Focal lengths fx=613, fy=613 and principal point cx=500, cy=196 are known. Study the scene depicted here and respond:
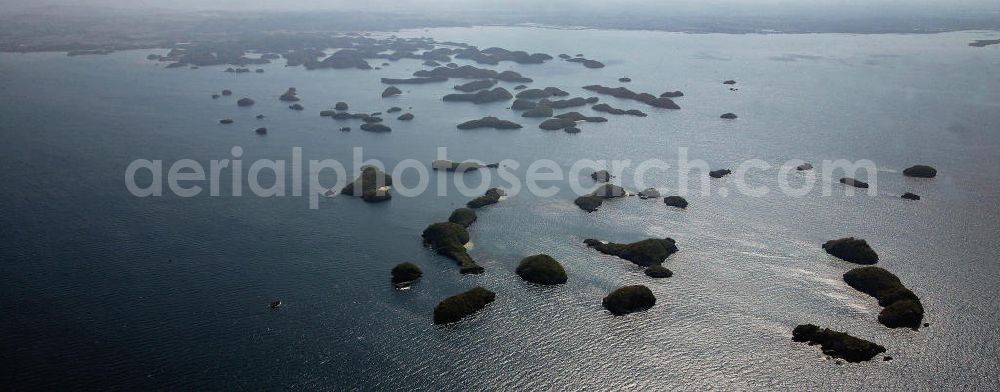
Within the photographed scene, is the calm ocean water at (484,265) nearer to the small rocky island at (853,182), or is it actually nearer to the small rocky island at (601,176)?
the small rocky island at (853,182)

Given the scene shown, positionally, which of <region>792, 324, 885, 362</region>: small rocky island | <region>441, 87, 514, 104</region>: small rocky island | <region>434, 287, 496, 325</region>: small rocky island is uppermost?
<region>441, 87, 514, 104</region>: small rocky island

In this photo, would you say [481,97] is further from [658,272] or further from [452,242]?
[658,272]

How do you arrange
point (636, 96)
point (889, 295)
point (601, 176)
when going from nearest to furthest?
1. point (889, 295)
2. point (601, 176)
3. point (636, 96)

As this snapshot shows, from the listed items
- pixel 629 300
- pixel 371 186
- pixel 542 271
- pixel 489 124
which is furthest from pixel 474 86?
pixel 629 300

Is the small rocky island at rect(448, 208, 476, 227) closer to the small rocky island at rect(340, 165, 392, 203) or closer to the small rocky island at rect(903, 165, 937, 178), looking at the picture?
the small rocky island at rect(340, 165, 392, 203)

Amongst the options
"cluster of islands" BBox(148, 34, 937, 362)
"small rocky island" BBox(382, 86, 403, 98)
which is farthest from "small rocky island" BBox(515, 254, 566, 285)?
"small rocky island" BBox(382, 86, 403, 98)

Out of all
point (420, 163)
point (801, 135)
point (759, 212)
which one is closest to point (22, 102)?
point (420, 163)

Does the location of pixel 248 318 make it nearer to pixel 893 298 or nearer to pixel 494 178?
pixel 494 178
